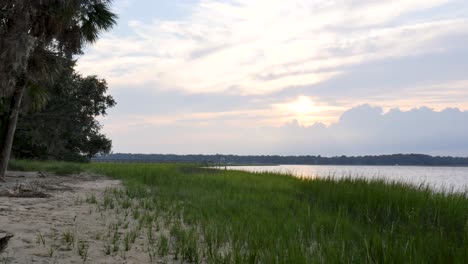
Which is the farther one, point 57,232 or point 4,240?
point 57,232

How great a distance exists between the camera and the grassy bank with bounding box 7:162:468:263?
4.49 meters

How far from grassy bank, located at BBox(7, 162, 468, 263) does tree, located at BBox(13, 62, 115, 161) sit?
38.5ft

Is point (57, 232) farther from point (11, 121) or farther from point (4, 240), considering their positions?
point (11, 121)

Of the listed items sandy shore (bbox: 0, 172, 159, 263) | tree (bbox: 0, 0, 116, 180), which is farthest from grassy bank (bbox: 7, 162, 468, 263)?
tree (bbox: 0, 0, 116, 180)

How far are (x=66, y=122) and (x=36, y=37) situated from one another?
9.44 m

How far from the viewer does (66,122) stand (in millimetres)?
21875

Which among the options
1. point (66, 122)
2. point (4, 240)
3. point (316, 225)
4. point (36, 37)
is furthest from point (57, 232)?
point (66, 122)

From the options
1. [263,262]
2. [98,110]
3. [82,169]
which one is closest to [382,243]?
[263,262]

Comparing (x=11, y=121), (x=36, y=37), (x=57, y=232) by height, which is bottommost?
(x=57, y=232)

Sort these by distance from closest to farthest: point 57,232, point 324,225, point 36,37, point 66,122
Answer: point 57,232, point 324,225, point 36,37, point 66,122

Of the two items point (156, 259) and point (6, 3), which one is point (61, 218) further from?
point (6, 3)

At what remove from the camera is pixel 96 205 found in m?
8.88

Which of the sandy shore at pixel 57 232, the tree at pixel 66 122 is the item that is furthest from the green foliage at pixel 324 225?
the tree at pixel 66 122

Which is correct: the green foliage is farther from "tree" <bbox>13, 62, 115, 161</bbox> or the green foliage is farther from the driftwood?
"tree" <bbox>13, 62, 115, 161</bbox>
